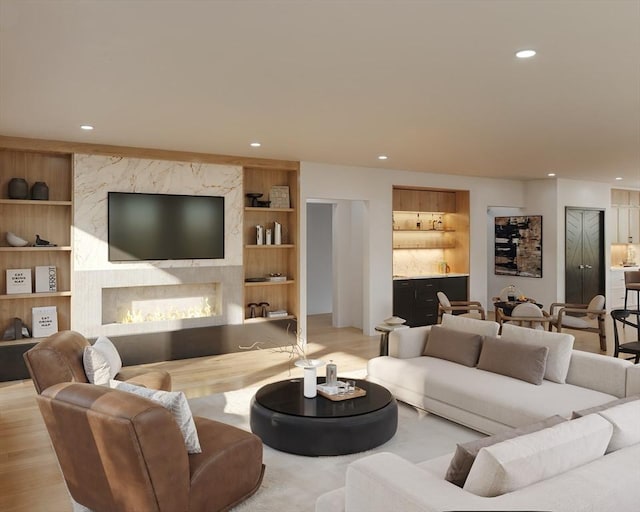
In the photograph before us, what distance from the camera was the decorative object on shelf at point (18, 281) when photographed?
592cm

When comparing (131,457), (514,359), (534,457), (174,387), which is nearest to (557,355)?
(514,359)

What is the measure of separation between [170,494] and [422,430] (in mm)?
2283

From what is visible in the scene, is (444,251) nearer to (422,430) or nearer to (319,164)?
(319,164)

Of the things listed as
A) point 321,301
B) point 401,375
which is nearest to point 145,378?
point 401,375

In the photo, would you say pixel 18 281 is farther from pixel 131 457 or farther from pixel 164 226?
pixel 131 457

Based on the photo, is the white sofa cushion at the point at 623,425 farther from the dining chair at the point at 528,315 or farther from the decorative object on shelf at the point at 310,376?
the dining chair at the point at 528,315

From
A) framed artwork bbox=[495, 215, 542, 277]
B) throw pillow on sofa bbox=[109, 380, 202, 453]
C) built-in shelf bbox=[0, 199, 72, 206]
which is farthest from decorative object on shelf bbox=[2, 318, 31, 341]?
framed artwork bbox=[495, 215, 542, 277]

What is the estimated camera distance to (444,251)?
998 centimetres

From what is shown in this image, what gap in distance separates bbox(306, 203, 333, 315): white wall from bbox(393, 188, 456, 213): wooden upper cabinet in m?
1.79

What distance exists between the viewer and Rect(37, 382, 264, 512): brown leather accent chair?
2.34 m

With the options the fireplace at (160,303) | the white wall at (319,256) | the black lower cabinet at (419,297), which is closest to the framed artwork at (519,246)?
the black lower cabinet at (419,297)

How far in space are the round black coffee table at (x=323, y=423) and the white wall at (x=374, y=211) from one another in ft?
12.3

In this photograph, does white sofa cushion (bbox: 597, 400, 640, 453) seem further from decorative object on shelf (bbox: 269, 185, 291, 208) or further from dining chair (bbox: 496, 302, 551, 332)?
decorative object on shelf (bbox: 269, 185, 291, 208)

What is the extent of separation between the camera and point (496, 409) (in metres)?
3.81
